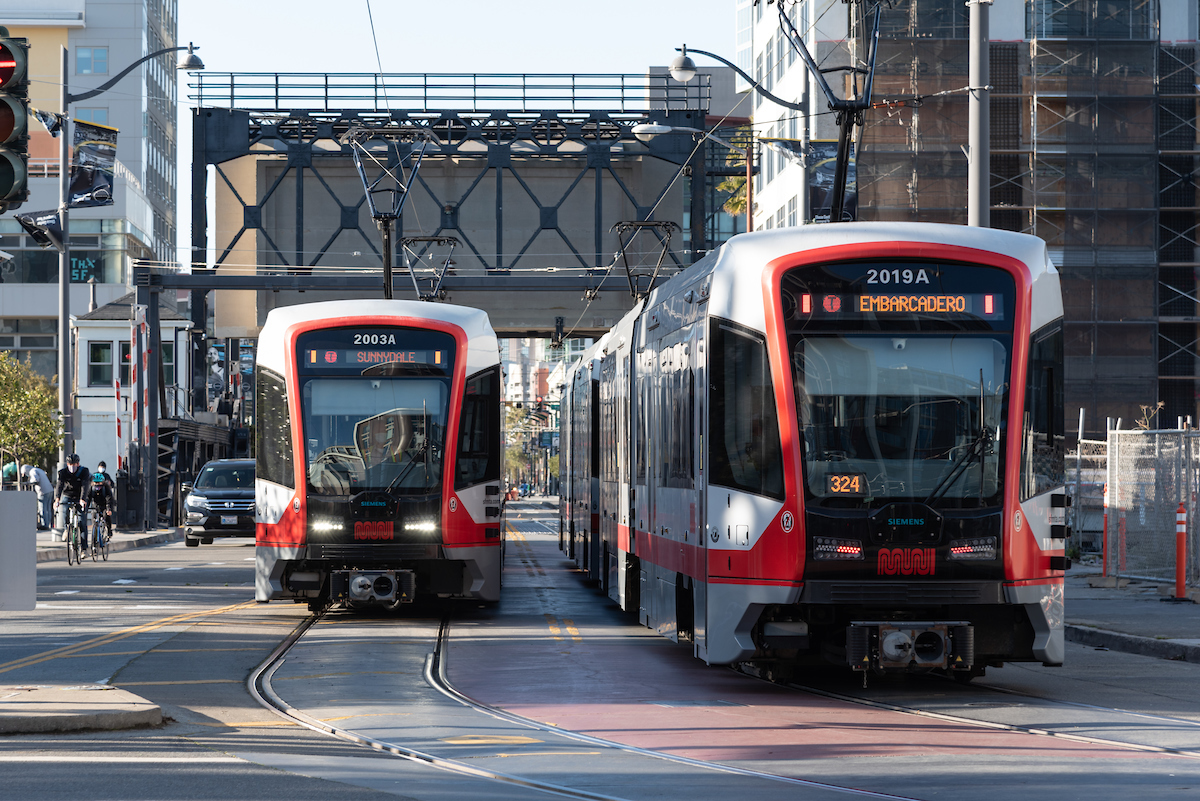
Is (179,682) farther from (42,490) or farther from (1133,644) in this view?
(42,490)

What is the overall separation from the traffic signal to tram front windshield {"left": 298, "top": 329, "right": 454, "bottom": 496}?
768 centimetres

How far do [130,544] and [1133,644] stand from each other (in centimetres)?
2831

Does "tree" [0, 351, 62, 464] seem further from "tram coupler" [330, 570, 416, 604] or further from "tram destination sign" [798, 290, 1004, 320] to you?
"tram destination sign" [798, 290, 1004, 320]

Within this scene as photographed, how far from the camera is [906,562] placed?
11.1 metres

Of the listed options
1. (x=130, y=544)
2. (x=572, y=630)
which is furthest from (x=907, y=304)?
(x=130, y=544)

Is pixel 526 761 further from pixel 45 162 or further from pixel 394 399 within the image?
pixel 45 162

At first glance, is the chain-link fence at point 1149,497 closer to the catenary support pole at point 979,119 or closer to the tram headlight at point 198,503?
the catenary support pole at point 979,119

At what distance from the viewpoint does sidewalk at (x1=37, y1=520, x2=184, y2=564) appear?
32.2 m

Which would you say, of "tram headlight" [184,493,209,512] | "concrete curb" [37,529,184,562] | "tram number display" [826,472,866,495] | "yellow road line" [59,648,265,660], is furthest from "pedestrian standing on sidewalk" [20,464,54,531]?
"tram number display" [826,472,866,495]

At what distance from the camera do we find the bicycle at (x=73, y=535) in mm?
30500

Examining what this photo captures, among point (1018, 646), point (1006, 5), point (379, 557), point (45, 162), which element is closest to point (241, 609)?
point (379, 557)

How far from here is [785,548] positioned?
11117mm

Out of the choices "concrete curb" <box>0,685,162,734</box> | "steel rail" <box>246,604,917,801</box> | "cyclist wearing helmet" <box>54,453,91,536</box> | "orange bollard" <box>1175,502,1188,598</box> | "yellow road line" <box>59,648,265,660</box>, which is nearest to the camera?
"steel rail" <box>246,604,917,801</box>

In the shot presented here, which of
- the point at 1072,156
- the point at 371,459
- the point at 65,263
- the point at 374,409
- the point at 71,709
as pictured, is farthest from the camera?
the point at 1072,156
